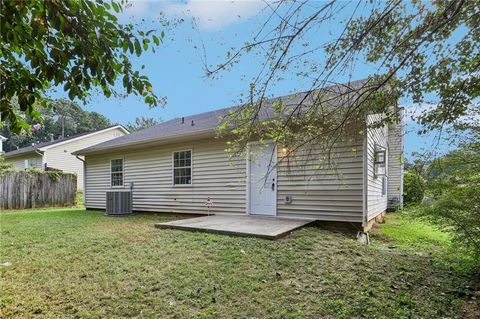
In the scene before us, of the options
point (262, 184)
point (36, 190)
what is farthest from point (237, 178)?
point (36, 190)

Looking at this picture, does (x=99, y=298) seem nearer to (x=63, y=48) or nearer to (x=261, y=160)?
(x=63, y=48)

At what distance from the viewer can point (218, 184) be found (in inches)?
328

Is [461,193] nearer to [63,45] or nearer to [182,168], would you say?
[63,45]

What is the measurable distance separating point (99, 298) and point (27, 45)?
2.38 meters

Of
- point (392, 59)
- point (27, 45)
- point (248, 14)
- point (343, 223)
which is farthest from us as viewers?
point (343, 223)

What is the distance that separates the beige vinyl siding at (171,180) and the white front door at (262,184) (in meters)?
0.25

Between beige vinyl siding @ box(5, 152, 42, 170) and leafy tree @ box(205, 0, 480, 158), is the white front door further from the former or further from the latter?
beige vinyl siding @ box(5, 152, 42, 170)

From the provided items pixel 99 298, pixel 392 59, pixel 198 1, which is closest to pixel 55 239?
pixel 99 298

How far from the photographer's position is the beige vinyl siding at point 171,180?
8070 millimetres

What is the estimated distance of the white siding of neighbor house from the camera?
6316mm

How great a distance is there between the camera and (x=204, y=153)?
338 inches

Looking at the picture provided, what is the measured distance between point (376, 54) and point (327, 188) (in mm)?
3909

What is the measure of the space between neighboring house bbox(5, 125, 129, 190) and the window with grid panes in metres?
12.9

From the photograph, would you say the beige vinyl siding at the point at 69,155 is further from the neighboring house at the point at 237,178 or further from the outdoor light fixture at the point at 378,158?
the outdoor light fixture at the point at 378,158
